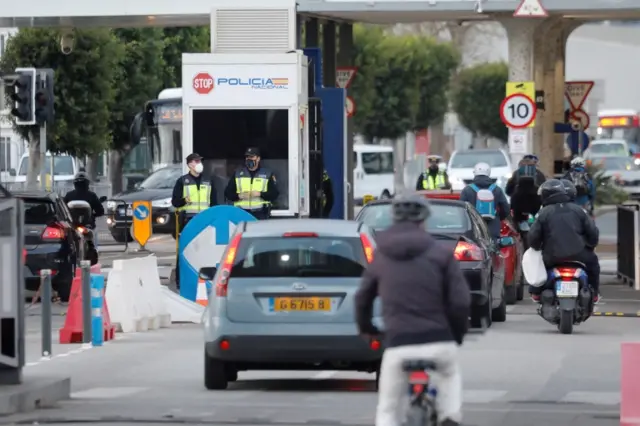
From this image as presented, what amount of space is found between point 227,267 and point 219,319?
0.45m

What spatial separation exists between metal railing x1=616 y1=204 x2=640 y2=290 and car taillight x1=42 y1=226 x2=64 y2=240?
8.46m

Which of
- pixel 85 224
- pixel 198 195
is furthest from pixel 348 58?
pixel 198 195

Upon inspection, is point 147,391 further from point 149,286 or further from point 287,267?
point 149,286

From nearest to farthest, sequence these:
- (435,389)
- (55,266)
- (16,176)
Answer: (435,389), (55,266), (16,176)

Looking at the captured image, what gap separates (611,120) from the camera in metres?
85.8

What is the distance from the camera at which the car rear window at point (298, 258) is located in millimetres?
14242

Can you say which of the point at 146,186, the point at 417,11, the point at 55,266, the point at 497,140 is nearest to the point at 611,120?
the point at 497,140

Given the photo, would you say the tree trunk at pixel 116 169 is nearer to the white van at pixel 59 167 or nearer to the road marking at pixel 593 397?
the white van at pixel 59 167

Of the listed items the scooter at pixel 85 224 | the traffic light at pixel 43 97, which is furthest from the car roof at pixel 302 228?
the traffic light at pixel 43 97

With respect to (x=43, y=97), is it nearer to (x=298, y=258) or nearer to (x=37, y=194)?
(x=37, y=194)

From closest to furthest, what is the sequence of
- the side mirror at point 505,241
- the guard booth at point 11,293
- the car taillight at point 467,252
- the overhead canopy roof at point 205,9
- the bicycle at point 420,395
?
the bicycle at point 420,395 → the guard booth at point 11,293 → the car taillight at point 467,252 → the side mirror at point 505,241 → the overhead canopy roof at point 205,9

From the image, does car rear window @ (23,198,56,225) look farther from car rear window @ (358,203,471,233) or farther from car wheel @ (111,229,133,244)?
car wheel @ (111,229,133,244)

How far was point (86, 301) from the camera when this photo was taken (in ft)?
61.1

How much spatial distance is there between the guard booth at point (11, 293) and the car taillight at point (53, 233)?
35.4 ft
